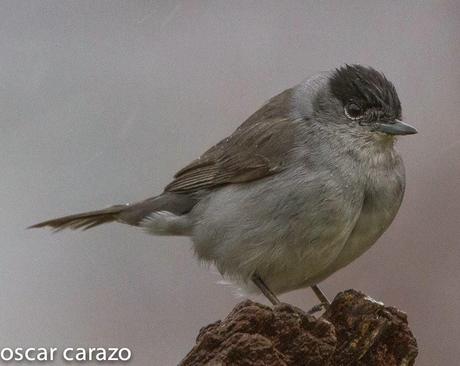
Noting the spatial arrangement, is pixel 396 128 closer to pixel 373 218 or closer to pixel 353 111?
pixel 353 111

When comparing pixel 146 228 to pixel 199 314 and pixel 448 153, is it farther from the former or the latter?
pixel 448 153

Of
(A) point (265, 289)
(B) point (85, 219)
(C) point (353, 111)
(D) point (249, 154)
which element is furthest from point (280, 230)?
(B) point (85, 219)

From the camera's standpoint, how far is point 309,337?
5.25 meters

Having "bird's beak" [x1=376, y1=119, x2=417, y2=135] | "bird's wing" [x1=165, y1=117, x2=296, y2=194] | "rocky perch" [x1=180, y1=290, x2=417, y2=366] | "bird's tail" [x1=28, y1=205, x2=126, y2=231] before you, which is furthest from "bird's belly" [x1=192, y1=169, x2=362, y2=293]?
"bird's tail" [x1=28, y1=205, x2=126, y2=231]

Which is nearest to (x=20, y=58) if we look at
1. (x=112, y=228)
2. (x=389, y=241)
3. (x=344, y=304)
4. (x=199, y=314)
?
(x=112, y=228)

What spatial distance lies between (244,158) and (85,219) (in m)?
1.33

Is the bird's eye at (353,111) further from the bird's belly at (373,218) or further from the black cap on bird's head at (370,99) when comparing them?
the bird's belly at (373,218)

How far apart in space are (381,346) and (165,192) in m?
2.49

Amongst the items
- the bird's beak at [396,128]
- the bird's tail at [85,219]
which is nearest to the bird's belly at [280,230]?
the bird's beak at [396,128]

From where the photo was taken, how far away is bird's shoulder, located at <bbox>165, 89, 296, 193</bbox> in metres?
6.87

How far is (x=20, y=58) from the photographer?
916 centimetres

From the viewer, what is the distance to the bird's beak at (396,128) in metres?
6.64

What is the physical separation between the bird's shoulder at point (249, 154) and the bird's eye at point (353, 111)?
357 millimetres

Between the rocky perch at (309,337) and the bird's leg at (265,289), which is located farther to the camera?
the bird's leg at (265,289)
